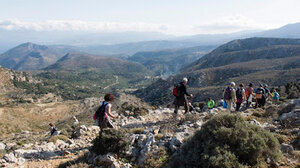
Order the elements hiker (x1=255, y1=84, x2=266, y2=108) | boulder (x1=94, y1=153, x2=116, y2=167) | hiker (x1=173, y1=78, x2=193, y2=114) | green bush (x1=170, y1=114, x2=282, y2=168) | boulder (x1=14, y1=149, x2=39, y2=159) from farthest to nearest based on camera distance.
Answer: hiker (x1=255, y1=84, x2=266, y2=108)
hiker (x1=173, y1=78, x2=193, y2=114)
boulder (x1=14, y1=149, x2=39, y2=159)
boulder (x1=94, y1=153, x2=116, y2=167)
green bush (x1=170, y1=114, x2=282, y2=168)

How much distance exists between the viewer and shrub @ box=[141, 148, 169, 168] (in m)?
6.57

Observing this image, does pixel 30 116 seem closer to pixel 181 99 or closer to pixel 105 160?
pixel 181 99

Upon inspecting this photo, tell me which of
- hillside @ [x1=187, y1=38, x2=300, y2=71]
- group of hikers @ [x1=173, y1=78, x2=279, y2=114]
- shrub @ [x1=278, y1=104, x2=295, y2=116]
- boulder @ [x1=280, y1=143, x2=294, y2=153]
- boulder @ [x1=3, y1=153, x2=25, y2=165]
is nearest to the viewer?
boulder @ [x1=280, y1=143, x2=294, y2=153]

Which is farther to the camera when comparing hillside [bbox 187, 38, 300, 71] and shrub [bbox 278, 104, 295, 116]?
hillside [bbox 187, 38, 300, 71]

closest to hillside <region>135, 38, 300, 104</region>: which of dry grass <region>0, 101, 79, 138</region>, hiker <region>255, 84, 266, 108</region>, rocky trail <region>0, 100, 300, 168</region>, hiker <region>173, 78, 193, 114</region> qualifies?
dry grass <region>0, 101, 79, 138</region>

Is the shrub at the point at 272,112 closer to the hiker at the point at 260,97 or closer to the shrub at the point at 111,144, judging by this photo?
the hiker at the point at 260,97

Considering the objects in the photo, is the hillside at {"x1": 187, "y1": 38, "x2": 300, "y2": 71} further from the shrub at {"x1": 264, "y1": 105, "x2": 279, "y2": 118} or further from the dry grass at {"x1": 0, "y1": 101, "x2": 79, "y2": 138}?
the shrub at {"x1": 264, "y1": 105, "x2": 279, "y2": 118}

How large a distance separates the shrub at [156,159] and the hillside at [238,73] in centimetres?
5398

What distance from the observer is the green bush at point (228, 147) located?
5.26 metres

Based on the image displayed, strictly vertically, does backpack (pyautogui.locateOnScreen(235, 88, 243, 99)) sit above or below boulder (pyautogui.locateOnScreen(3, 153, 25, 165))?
above

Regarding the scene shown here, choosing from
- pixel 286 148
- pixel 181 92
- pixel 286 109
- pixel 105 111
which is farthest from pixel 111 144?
pixel 286 109

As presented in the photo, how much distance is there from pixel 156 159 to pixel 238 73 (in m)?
95.0

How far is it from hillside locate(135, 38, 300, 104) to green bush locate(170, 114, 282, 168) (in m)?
54.2

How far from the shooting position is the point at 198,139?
6090mm
